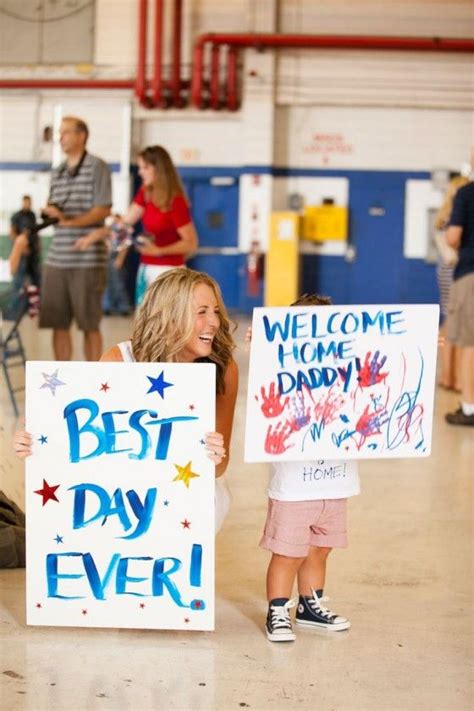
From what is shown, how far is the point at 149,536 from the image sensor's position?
2834 millimetres

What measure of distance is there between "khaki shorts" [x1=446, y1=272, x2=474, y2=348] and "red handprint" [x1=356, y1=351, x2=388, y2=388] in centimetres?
346

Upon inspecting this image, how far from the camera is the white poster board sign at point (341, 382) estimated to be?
283 cm

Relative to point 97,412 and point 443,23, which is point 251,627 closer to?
point 97,412

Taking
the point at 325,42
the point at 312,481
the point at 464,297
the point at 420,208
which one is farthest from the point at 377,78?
the point at 312,481

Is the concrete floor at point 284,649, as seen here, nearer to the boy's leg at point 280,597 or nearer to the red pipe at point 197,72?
the boy's leg at point 280,597

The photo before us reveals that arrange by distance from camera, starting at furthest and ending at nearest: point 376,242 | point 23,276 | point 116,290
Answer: point 376,242 → point 116,290 → point 23,276

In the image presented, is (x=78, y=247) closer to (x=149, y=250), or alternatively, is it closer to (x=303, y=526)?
(x=149, y=250)

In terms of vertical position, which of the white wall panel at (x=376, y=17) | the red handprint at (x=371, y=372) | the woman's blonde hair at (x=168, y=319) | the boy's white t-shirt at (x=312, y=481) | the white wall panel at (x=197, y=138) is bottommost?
the boy's white t-shirt at (x=312, y=481)

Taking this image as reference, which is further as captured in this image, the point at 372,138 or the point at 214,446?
the point at 372,138

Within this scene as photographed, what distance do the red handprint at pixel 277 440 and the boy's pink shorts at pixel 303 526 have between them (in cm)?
18

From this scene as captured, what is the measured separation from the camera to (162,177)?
20.0 feet

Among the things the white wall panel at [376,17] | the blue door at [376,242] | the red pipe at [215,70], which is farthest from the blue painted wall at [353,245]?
the white wall panel at [376,17]

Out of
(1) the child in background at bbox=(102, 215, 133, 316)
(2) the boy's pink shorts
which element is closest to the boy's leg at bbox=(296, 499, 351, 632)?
(2) the boy's pink shorts

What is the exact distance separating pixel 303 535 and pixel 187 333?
602 millimetres
